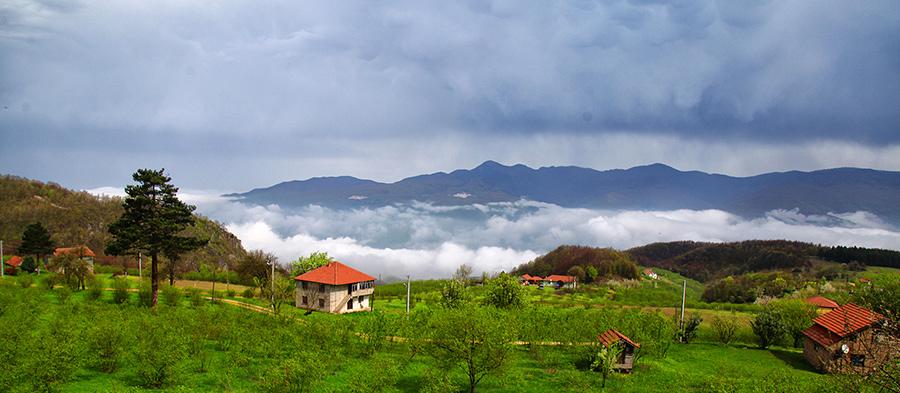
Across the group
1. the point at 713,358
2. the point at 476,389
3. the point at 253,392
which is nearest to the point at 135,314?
the point at 253,392

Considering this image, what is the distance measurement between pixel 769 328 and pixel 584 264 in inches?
4255

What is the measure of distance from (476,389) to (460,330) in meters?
6.35

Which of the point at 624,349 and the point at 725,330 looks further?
the point at 725,330

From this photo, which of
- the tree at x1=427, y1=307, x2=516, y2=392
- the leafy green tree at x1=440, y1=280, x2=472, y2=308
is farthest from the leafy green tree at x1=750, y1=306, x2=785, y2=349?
the tree at x1=427, y1=307, x2=516, y2=392

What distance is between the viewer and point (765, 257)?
163500 millimetres

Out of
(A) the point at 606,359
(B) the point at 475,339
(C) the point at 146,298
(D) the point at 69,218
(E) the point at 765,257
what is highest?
(D) the point at 69,218

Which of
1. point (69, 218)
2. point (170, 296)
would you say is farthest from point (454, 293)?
point (69, 218)

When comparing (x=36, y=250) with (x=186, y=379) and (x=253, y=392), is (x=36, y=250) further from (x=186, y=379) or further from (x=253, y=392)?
(x=253, y=392)

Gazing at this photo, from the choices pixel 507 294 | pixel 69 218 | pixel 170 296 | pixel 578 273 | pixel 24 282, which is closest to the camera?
pixel 170 296

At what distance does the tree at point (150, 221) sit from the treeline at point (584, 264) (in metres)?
117

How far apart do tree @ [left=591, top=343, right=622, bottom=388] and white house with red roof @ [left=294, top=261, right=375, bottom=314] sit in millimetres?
32562

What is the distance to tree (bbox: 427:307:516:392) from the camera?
2656 cm

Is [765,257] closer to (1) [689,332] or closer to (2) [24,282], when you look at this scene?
(1) [689,332]

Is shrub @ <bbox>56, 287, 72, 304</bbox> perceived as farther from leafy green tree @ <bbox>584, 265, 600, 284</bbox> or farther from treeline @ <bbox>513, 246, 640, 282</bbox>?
leafy green tree @ <bbox>584, 265, 600, 284</bbox>
